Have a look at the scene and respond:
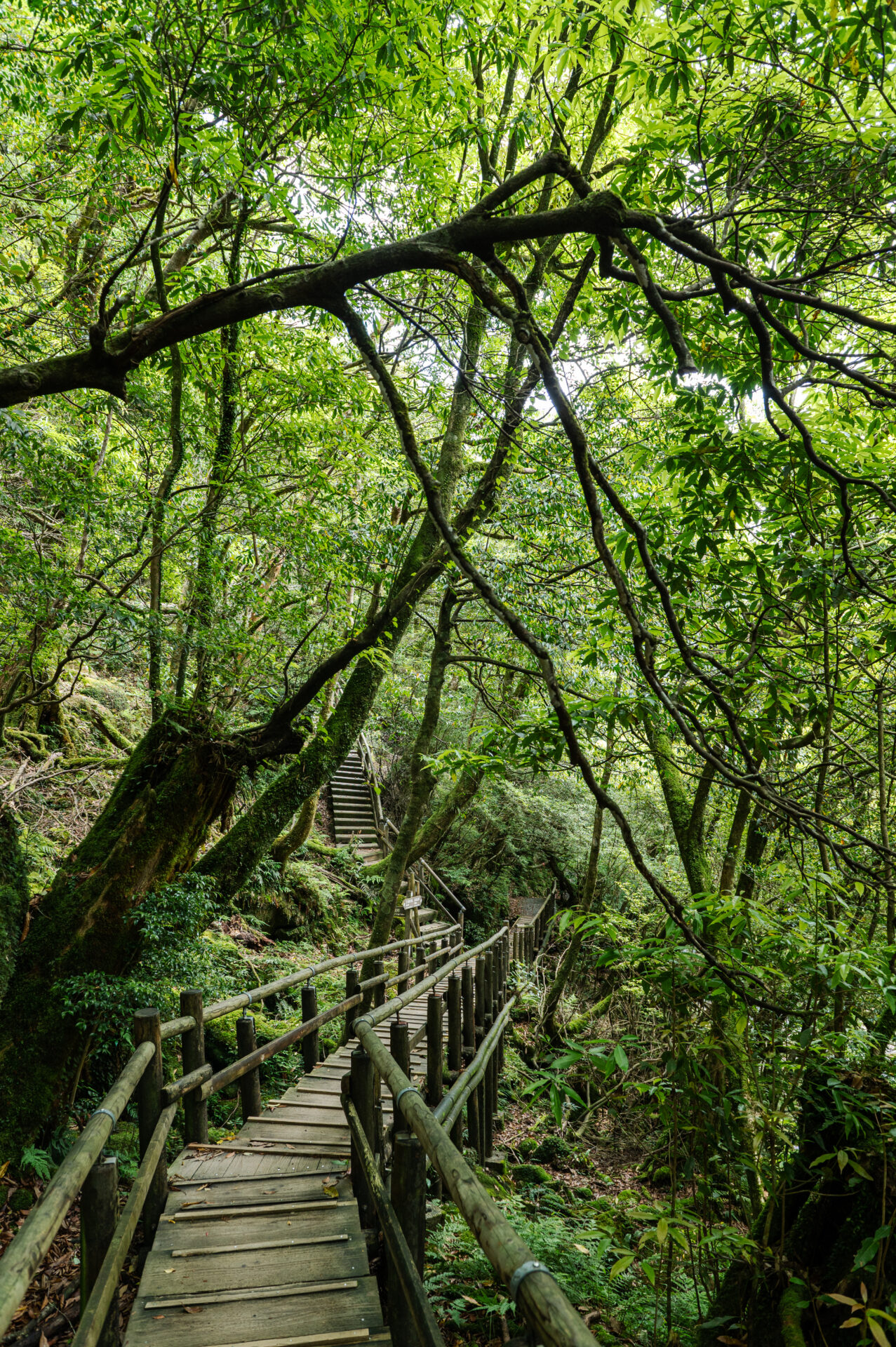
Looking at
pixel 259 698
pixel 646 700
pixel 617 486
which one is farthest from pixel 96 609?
pixel 617 486

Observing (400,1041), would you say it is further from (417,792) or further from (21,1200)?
(417,792)

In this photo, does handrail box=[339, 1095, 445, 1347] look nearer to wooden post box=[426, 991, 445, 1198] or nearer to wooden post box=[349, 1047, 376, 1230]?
wooden post box=[349, 1047, 376, 1230]

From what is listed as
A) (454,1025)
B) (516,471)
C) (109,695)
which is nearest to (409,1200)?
(454,1025)

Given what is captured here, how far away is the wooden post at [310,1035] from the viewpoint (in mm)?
5812

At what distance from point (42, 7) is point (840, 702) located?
7.24 meters

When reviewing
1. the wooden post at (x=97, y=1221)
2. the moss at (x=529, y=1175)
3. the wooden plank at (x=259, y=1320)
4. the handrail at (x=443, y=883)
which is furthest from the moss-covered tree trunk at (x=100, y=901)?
the handrail at (x=443, y=883)

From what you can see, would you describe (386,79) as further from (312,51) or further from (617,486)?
(617,486)

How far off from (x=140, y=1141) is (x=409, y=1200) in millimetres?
1938

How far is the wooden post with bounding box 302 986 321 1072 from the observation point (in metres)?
5.81

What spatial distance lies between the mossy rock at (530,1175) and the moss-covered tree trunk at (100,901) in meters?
4.52

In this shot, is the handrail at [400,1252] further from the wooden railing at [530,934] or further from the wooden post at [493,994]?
the wooden railing at [530,934]

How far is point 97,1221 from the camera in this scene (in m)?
2.25

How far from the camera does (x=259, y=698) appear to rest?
7023 millimetres

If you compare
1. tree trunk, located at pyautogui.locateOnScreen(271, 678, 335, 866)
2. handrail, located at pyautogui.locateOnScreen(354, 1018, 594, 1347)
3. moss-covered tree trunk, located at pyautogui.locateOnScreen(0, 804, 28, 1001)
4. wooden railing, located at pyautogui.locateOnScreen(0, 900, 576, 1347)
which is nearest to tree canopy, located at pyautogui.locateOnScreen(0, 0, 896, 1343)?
moss-covered tree trunk, located at pyautogui.locateOnScreen(0, 804, 28, 1001)
